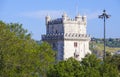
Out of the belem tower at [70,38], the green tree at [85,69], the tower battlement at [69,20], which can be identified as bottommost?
the green tree at [85,69]

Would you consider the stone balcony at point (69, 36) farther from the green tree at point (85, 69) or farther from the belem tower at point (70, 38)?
the green tree at point (85, 69)

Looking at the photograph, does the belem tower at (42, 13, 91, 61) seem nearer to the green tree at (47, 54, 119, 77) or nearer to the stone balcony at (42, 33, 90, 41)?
the stone balcony at (42, 33, 90, 41)

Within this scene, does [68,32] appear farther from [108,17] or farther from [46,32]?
[108,17]

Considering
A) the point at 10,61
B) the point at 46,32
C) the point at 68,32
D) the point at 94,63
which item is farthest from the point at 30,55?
the point at 46,32

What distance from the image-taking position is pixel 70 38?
84125 millimetres

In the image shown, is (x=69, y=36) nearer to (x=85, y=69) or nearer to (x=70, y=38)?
(x=70, y=38)

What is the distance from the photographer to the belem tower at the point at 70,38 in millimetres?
84188

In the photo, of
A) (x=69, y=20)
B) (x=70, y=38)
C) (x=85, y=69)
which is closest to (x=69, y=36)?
(x=70, y=38)

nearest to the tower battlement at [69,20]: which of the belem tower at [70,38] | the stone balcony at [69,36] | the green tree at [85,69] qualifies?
the belem tower at [70,38]

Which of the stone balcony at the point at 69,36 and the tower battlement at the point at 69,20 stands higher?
the tower battlement at the point at 69,20

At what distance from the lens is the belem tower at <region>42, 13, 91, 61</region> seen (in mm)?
84188

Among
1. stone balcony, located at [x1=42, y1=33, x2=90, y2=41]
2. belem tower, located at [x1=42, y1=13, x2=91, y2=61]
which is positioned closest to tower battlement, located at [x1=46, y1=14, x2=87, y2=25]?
belem tower, located at [x1=42, y1=13, x2=91, y2=61]

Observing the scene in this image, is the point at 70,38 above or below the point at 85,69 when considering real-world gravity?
above

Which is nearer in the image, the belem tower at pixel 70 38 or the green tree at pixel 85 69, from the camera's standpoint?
the green tree at pixel 85 69
